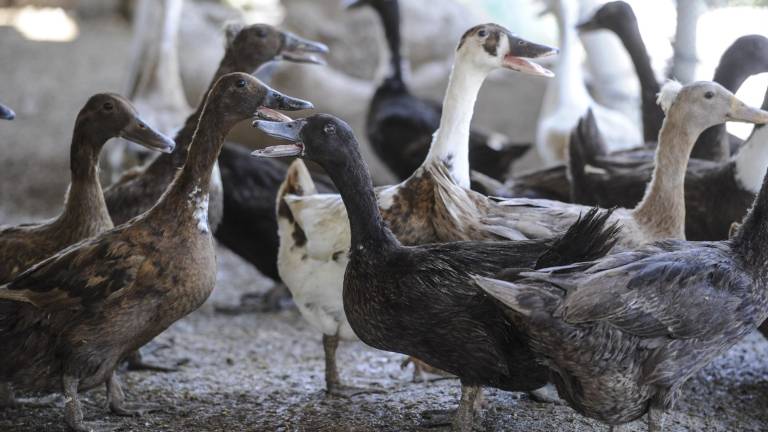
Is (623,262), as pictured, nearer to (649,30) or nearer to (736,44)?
(736,44)

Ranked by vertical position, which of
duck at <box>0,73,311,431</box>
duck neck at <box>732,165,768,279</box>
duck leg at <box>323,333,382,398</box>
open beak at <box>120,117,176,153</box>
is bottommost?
duck leg at <box>323,333,382,398</box>

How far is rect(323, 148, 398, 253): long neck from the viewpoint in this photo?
396cm

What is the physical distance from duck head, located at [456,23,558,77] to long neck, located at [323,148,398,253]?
1.23 m

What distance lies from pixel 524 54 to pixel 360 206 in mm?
1433

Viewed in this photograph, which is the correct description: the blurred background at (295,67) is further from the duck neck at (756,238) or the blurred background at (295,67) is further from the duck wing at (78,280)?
the duck wing at (78,280)

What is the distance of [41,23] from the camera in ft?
45.0

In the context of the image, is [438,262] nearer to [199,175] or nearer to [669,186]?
[199,175]

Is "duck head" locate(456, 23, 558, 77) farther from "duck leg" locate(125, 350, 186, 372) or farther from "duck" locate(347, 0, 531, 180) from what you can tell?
Answer: "duck" locate(347, 0, 531, 180)

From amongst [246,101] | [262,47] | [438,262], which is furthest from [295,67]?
[438,262]

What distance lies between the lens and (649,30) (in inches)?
276

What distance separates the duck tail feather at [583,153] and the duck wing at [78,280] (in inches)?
114

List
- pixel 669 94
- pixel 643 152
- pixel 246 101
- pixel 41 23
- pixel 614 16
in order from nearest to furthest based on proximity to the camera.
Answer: pixel 246 101 → pixel 669 94 → pixel 643 152 → pixel 614 16 → pixel 41 23

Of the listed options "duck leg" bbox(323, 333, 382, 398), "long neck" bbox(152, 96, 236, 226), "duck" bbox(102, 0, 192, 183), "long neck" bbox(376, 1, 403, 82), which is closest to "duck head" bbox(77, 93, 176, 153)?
"long neck" bbox(152, 96, 236, 226)

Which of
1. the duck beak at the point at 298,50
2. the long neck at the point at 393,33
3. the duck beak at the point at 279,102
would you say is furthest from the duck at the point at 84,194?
the long neck at the point at 393,33
